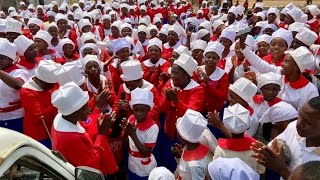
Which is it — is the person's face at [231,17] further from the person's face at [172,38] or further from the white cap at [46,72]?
the white cap at [46,72]

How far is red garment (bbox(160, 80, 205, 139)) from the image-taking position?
5.01m

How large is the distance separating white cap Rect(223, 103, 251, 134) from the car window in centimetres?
169

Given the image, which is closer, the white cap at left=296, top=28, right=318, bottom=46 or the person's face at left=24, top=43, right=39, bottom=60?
the person's face at left=24, top=43, right=39, bottom=60

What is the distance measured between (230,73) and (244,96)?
205 centimetres

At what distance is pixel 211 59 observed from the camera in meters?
5.77

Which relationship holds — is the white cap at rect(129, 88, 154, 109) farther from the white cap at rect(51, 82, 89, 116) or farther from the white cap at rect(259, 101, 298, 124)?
the white cap at rect(259, 101, 298, 124)

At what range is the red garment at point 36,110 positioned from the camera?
175 inches

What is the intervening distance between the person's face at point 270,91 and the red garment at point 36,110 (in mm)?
2570

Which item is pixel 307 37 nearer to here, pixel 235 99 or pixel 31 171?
pixel 235 99

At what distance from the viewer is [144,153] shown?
174 inches

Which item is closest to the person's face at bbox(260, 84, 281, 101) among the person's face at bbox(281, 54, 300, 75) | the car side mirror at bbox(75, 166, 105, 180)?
the person's face at bbox(281, 54, 300, 75)

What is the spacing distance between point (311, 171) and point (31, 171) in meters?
1.83

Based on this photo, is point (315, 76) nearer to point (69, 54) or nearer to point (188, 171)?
point (188, 171)

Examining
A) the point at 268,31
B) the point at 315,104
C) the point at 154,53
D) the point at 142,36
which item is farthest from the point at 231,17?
the point at 315,104
